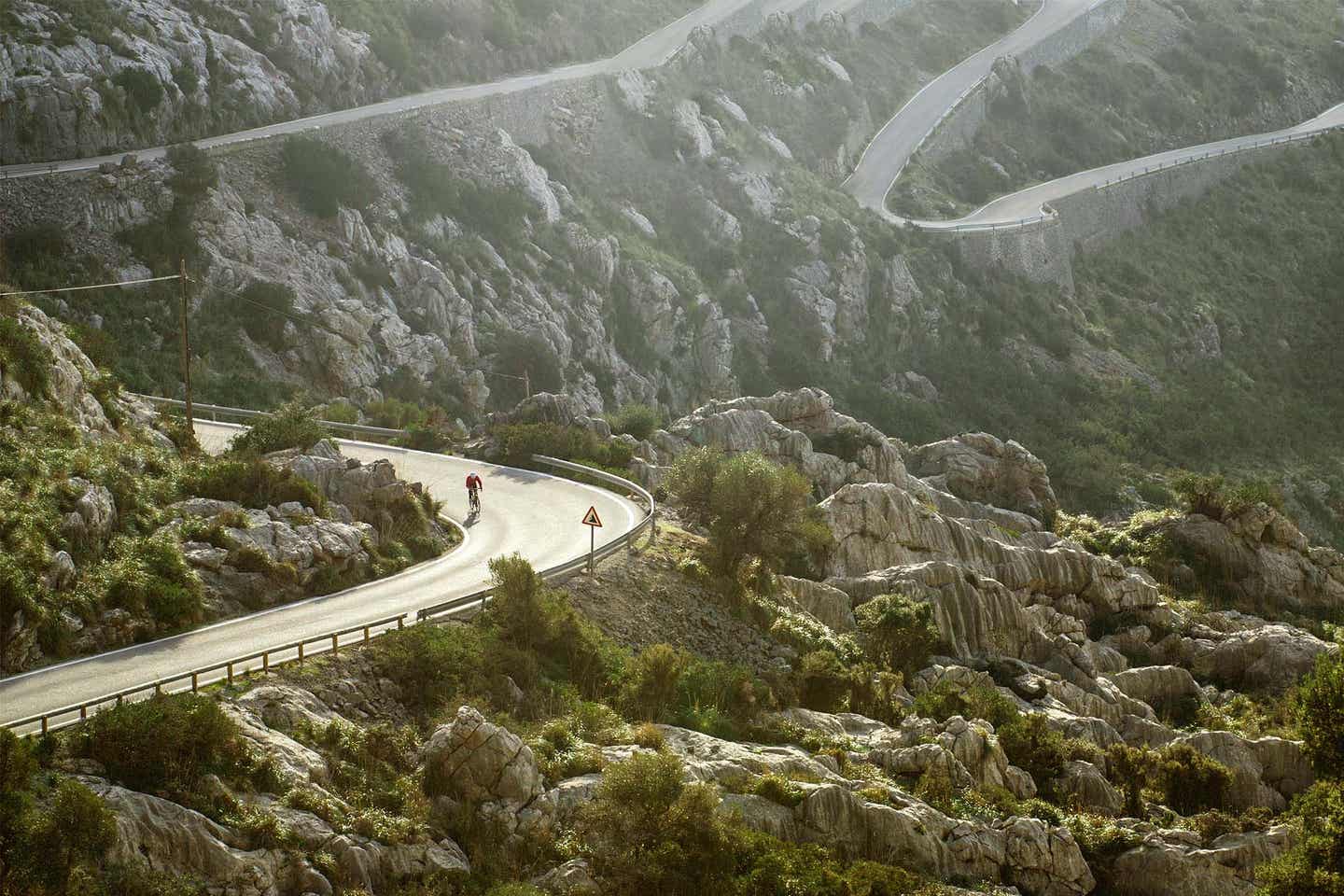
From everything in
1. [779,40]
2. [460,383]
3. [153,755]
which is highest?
[779,40]

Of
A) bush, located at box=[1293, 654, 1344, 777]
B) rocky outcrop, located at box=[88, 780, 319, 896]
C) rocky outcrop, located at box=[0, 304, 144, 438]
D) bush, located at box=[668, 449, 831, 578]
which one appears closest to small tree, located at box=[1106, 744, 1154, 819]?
bush, located at box=[1293, 654, 1344, 777]

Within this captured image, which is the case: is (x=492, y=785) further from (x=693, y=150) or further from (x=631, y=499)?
(x=693, y=150)

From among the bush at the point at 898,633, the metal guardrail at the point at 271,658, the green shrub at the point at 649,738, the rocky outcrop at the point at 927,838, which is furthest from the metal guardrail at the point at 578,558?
the rocky outcrop at the point at 927,838

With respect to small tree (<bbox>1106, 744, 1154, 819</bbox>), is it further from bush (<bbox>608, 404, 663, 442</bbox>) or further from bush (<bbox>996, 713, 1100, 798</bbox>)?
bush (<bbox>608, 404, 663, 442</bbox>)

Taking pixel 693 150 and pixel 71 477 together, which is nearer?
pixel 71 477

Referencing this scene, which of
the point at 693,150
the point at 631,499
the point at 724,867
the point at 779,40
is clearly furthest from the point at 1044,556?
the point at 779,40

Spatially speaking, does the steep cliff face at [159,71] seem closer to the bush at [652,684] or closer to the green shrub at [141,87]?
Result: the green shrub at [141,87]

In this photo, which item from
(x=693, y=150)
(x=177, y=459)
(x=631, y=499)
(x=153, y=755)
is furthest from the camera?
(x=693, y=150)

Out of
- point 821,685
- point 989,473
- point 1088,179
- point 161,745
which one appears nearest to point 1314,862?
point 821,685
